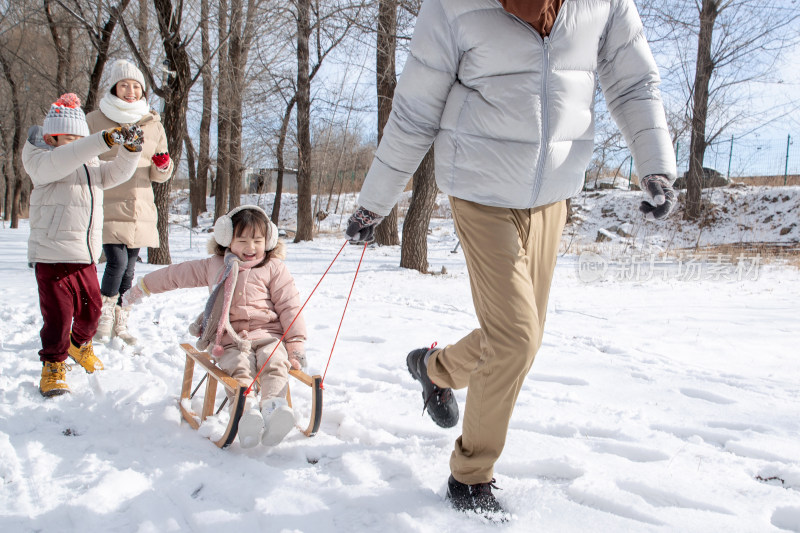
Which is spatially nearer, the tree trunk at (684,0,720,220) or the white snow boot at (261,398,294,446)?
the white snow boot at (261,398,294,446)

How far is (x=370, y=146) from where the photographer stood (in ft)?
104

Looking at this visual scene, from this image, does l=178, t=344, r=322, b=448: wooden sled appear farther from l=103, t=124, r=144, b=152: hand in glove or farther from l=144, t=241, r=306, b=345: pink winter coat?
l=103, t=124, r=144, b=152: hand in glove

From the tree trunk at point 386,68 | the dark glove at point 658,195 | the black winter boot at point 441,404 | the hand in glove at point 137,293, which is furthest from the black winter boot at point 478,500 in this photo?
the tree trunk at point 386,68

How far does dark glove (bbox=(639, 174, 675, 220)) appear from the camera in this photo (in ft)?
6.49

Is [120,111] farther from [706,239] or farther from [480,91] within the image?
[706,239]

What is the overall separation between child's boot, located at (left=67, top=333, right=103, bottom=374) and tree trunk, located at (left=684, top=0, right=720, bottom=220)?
16050 millimetres

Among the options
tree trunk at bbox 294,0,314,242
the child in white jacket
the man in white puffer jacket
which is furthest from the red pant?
tree trunk at bbox 294,0,314,242

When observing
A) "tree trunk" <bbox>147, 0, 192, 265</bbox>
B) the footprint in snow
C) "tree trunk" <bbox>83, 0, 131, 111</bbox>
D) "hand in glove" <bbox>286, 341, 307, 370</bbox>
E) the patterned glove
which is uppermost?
"tree trunk" <bbox>83, 0, 131, 111</bbox>

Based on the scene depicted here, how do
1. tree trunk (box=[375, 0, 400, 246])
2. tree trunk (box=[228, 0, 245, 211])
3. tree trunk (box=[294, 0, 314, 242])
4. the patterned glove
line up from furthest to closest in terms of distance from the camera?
tree trunk (box=[294, 0, 314, 242]) → tree trunk (box=[375, 0, 400, 246]) → tree trunk (box=[228, 0, 245, 211]) → the patterned glove

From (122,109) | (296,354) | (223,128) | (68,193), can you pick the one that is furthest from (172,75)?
(223,128)

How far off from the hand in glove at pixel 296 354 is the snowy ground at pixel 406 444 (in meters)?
0.32

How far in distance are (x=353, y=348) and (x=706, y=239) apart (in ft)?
51.5

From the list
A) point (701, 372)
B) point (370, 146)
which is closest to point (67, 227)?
point (701, 372)

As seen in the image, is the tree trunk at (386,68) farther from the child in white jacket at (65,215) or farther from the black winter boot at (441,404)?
the black winter boot at (441,404)
